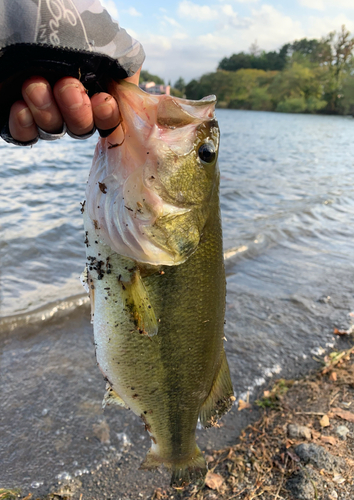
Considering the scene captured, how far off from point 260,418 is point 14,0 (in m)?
3.37

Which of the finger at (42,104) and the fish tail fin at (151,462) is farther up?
the finger at (42,104)

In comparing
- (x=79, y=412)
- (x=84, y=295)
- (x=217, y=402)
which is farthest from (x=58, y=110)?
(x=84, y=295)

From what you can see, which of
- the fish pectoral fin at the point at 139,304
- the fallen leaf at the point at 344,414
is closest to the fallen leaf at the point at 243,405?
the fallen leaf at the point at 344,414

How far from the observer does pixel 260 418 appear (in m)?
3.24

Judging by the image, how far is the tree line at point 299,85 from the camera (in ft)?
268

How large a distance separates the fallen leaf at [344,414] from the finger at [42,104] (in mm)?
3119

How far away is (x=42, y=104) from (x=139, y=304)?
0.94m

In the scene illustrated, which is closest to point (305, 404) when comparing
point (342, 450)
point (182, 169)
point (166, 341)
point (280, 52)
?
point (342, 450)

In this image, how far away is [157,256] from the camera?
1.67m

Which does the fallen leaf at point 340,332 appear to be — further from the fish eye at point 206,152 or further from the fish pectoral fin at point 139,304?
the fish eye at point 206,152

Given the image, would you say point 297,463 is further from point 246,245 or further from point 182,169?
point 246,245

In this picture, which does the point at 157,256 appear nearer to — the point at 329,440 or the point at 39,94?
the point at 39,94

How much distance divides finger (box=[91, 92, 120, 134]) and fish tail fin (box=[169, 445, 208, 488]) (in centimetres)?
201

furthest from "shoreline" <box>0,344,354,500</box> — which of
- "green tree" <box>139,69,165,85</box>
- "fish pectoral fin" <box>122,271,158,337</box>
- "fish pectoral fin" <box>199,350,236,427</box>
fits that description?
"green tree" <box>139,69,165,85</box>
